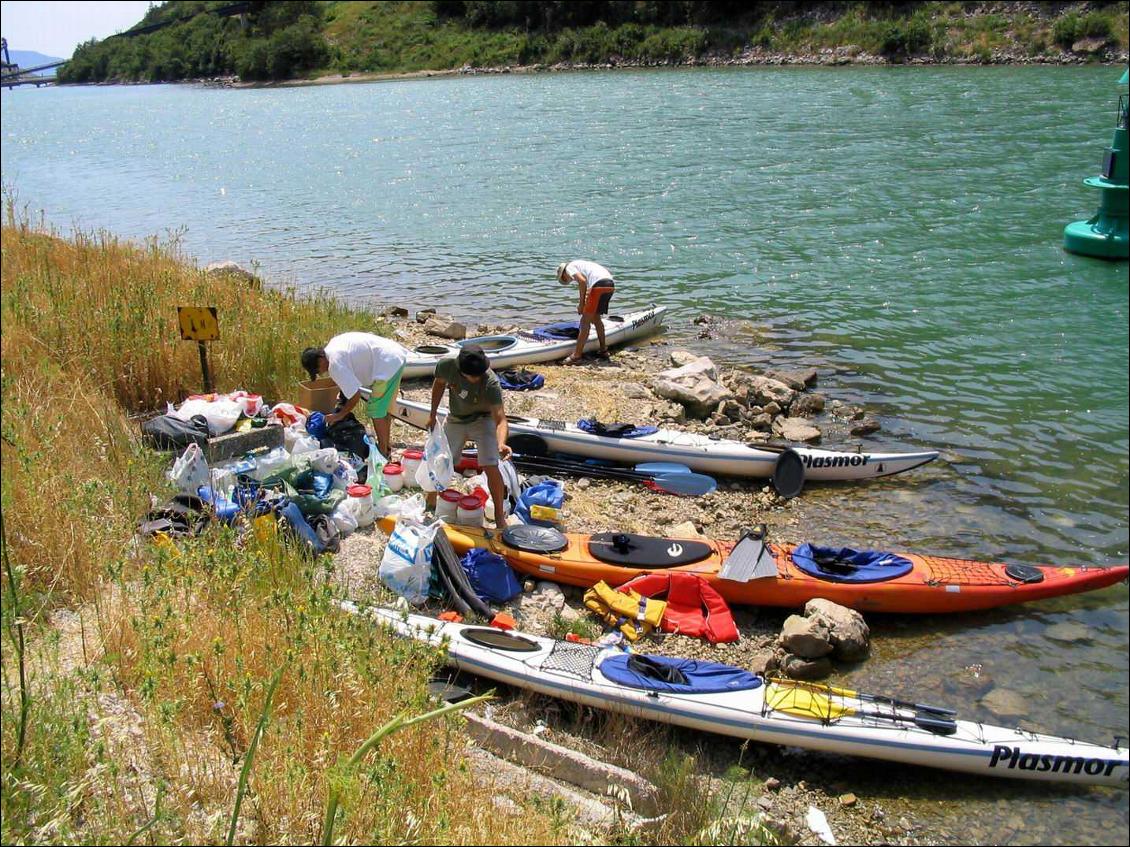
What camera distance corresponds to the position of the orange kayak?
20.0 feet

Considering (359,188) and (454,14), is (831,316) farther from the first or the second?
(454,14)

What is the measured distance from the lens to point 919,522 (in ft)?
24.3

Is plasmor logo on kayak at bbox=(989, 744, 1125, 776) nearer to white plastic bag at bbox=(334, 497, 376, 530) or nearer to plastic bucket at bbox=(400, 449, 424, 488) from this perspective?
white plastic bag at bbox=(334, 497, 376, 530)

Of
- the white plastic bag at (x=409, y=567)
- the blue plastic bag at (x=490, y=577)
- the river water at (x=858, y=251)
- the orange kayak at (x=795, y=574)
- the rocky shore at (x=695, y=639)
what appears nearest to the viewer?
the rocky shore at (x=695, y=639)

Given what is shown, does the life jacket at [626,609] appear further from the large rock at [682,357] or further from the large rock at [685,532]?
the large rock at [682,357]

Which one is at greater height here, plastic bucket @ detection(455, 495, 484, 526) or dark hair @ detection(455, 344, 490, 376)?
dark hair @ detection(455, 344, 490, 376)

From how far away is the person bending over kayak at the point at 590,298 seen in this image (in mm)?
11000

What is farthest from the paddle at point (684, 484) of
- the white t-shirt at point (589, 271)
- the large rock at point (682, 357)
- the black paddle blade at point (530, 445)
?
the white t-shirt at point (589, 271)

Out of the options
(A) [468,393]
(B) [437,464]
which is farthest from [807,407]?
(B) [437,464]

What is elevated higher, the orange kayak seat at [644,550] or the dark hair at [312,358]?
the dark hair at [312,358]

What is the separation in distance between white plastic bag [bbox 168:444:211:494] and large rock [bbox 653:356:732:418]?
197 inches

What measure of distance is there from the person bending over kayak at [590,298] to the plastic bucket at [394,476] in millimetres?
4306

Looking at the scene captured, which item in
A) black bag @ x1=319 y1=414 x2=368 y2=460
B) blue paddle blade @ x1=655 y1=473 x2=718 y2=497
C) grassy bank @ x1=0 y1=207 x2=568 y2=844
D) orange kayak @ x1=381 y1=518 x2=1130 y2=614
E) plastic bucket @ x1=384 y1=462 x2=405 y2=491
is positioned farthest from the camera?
blue paddle blade @ x1=655 y1=473 x2=718 y2=497

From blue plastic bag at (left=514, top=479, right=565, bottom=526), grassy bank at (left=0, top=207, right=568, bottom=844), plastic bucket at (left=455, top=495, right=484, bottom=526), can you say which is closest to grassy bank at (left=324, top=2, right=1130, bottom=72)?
blue plastic bag at (left=514, top=479, right=565, bottom=526)
